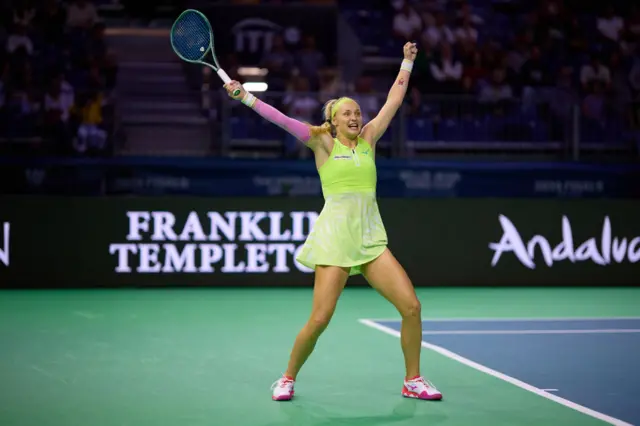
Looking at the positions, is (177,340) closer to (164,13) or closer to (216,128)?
(216,128)

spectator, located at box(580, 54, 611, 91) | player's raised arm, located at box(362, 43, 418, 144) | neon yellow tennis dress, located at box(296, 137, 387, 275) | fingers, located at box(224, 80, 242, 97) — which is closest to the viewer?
fingers, located at box(224, 80, 242, 97)

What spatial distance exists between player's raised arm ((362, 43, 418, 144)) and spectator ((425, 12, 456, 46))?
11.7m

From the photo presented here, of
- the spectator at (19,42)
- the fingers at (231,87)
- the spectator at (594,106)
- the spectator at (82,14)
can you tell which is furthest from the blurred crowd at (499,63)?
the fingers at (231,87)

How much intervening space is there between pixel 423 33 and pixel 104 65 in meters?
5.64

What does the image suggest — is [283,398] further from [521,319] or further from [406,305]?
[521,319]

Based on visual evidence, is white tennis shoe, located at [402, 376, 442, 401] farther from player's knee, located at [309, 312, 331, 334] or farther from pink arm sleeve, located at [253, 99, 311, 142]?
pink arm sleeve, located at [253, 99, 311, 142]

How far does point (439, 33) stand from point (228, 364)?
11.8 meters

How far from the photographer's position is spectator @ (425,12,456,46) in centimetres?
1916

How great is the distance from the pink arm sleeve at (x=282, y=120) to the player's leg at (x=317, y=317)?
871 mm

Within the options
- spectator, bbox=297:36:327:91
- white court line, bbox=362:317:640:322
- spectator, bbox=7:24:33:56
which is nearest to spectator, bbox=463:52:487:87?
spectator, bbox=297:36:327:91

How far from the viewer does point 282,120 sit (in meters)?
6.94

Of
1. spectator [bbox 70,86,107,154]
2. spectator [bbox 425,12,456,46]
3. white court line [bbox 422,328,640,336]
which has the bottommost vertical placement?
white court line [bbox 422,328,640,336]

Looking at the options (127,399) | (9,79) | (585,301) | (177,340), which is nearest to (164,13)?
(9,79)

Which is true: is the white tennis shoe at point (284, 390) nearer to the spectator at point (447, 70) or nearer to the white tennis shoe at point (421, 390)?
the white tennis shoe at point (421, 390)
